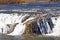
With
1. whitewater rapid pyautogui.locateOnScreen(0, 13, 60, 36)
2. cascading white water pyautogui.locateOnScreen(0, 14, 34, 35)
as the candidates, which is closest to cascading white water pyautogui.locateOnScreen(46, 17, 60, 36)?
whitewater rapid pyautogui.locateOnScreen(0, 13, 60, 36)

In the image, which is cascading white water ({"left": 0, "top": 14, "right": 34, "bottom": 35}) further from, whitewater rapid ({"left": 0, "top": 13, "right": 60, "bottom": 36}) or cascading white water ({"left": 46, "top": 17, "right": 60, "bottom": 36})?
cascading white water ({"left": 46, "top": 17, "right": 60, "bottom": 36})

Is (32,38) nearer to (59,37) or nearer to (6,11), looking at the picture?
(59,37)

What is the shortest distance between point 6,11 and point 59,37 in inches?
47.2

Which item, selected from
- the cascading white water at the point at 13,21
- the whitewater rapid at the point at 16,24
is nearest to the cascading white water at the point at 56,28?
the whitewater rapid at the point at 16,24

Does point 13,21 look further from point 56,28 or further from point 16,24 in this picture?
point 56,28

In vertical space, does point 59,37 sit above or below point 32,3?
below

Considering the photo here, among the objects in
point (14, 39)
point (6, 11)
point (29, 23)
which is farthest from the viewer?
point (6, 11)

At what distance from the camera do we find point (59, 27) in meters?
4.66

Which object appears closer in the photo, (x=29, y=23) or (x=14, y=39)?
(x=14, y=39)

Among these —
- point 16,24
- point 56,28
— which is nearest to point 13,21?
point 16,24

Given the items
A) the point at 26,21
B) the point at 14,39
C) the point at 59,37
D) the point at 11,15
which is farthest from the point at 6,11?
the point at 59,37

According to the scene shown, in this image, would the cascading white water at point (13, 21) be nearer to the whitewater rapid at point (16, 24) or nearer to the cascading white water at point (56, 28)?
the whitewater rapid at point (16, 24)

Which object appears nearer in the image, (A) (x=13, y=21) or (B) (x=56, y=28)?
(B) (x=56, y=28)

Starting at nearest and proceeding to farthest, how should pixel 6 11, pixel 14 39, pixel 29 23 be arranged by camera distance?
pixel 14 39, pixel 29 23, pixel 6 11
